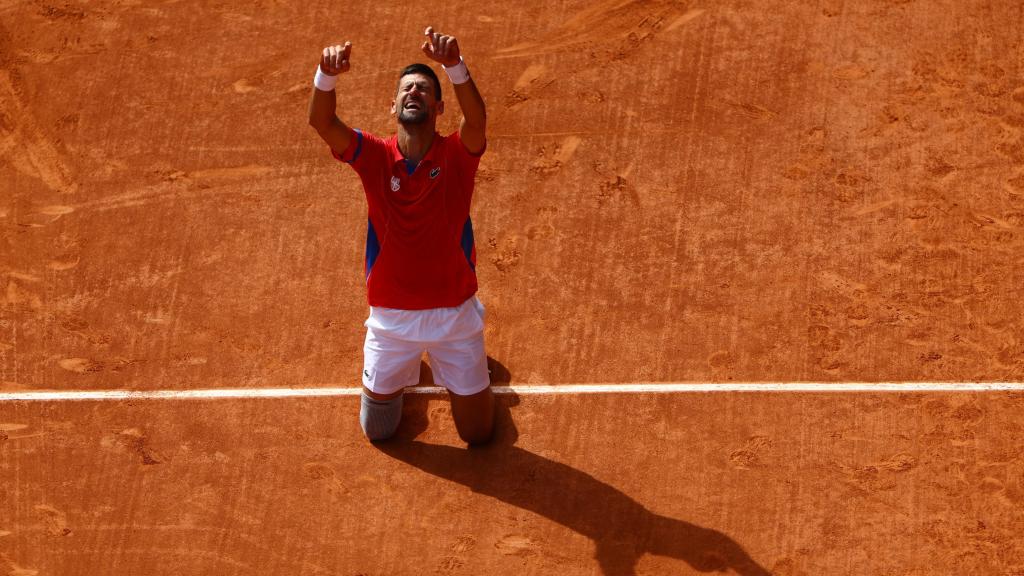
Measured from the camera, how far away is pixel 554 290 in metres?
10.2

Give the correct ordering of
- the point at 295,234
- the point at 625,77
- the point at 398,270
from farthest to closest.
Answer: the point at 625,77 < the point at 295,234 < the point at 398,270

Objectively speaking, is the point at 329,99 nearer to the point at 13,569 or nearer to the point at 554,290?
the point at 554,290

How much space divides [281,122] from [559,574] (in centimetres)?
472

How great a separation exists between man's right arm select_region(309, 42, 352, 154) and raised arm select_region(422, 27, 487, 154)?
508 mm

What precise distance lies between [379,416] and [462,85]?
8.65ft

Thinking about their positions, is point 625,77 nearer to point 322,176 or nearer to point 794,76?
point 794,76

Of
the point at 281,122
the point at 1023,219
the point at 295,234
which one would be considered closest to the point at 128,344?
the point at 295,234

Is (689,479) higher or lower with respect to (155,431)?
lower

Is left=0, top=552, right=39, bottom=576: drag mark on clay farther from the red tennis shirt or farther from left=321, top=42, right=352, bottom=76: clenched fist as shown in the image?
left=321, top=42, right=352, bottom=76: clenched fist

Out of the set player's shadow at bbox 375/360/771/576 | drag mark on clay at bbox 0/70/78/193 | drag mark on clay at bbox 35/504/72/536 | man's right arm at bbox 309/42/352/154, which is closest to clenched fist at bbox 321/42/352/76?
man's right arm at bbox 309/42/352/154

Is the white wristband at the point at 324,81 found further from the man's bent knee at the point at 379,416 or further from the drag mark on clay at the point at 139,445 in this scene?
the drag mark on clay at the point at 139,445

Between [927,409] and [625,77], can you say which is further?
[625,77]

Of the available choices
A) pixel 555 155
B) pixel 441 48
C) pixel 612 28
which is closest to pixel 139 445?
pixel 441 48

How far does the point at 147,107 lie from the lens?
37.7ft
